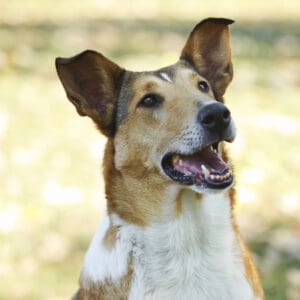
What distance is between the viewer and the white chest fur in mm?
4469

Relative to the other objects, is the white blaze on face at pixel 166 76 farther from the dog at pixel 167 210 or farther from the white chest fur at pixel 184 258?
the white chest fur at pixel 184 258

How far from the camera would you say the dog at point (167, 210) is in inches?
174

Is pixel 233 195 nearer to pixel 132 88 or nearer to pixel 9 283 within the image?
pixel 132 88

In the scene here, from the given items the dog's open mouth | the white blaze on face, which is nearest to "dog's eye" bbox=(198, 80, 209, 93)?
the white blaze on face

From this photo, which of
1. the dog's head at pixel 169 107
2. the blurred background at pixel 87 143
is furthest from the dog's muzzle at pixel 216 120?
the blurred background at pixel 87 143

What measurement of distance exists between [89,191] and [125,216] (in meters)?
3.15

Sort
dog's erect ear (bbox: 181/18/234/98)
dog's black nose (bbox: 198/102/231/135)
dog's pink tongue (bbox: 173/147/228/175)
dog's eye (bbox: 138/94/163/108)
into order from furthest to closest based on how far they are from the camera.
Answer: dog's erect ear (bbox: 181/18/234/98) < dog's eye (bbox: 138/94/163/108) < dog's pink tongue (bbox: 173/147/228/175) < dog's black nose (bbox: 198/102/231/135)

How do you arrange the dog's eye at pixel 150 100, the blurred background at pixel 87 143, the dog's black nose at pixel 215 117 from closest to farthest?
1. the dog's black nose at pixel 215 117
2. the dog's eye at pixel 150 100
3. the blurred background at pixel 87 143

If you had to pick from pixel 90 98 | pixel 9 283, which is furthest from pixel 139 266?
pixel 9 283

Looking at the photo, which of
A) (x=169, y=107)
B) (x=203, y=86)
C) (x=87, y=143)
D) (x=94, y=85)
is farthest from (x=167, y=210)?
(x=87, y=143)

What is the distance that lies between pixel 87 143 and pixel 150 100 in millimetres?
4147

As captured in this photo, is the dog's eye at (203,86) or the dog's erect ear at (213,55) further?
the dog's erect ear at (213,55)

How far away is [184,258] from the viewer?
450cm

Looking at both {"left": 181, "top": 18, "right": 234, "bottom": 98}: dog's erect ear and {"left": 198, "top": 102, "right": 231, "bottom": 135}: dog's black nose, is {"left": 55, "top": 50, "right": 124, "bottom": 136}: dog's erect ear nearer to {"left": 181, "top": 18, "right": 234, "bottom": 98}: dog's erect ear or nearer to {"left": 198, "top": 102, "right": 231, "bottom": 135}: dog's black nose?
{"left": 181, "top": 18, "right": 234, "bottom": 98}: dog's erect ear
